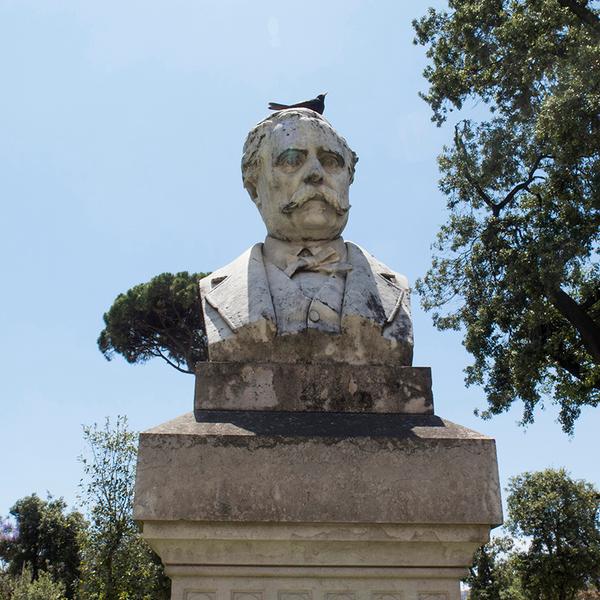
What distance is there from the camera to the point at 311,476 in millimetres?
3240

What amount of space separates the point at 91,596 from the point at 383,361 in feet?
52.3

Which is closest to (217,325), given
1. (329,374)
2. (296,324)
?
(296,324)

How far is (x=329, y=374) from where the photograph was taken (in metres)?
3.75

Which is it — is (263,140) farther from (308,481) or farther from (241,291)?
(308,481)

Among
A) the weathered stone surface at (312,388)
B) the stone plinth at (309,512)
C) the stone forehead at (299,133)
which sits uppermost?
the stone forehead at (299,133)

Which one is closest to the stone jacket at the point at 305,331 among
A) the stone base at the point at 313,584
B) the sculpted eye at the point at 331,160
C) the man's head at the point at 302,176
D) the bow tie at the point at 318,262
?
the bow tie at the point at 318,262

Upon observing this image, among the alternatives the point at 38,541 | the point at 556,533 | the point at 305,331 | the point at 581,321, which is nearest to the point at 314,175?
the point at 305,331

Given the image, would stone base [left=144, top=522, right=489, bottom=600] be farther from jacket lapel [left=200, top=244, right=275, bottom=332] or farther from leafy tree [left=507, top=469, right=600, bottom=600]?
leafy tree [left=507, top=469, right=600, bottom=600]

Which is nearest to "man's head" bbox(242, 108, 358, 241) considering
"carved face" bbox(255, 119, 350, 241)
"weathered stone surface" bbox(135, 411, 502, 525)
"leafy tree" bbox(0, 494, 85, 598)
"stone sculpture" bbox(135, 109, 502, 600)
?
Answer: "carved face" bbox(255, 119, 350, 241)

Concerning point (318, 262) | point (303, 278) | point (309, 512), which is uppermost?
point (318, 262)

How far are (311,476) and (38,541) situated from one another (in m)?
37.5

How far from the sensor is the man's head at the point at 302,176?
423cm

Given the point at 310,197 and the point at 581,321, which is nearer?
the point at 310,197

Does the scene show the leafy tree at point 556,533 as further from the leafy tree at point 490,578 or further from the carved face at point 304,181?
the carved face at point 304,181
